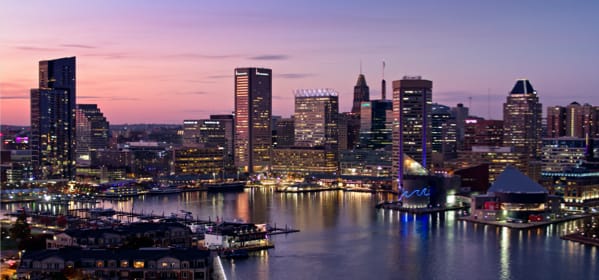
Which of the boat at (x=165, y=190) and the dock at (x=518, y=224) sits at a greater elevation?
the boat at (x=165, y=190)

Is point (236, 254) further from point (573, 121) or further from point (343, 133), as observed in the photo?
point (573, 121)

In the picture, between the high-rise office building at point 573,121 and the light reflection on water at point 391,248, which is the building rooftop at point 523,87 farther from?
the light reflection on water at point 391,248

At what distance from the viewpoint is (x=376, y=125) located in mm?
48594

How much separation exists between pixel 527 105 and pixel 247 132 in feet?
51.0

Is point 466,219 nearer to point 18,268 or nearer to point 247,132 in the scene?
point 18,268

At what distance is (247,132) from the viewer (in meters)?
46.7

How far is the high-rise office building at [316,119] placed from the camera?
47.0 metres

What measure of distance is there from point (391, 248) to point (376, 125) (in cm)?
3130

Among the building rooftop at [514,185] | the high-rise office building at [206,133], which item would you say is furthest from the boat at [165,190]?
the high-rise office building at [206,133]

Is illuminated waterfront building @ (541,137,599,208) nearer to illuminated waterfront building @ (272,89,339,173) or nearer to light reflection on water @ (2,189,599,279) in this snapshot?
light reflection on water @ (2,189,599,279)

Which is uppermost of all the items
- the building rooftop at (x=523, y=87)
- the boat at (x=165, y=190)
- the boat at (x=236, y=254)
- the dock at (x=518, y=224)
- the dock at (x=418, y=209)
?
the building rooftop at (x=523, y=87)

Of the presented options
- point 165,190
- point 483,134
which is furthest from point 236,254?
point 483,134

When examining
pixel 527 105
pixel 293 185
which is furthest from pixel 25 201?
pixel 527 105

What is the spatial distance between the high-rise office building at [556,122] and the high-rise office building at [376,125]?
1377 cm
